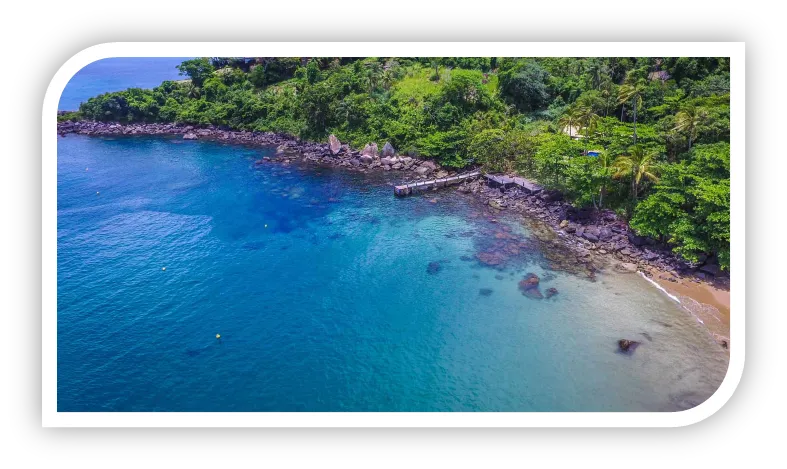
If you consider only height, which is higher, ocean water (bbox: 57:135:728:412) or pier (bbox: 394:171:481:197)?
pier (bbox: 394:171:481:197)

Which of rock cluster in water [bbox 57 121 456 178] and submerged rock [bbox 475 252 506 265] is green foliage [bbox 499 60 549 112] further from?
submerged rock [bbox 475 252 506 265]

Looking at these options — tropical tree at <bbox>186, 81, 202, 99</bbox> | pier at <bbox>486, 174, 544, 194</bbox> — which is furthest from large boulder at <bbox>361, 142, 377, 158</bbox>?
tropical tree at <bbox>186, 81, 202, 99</bbox>

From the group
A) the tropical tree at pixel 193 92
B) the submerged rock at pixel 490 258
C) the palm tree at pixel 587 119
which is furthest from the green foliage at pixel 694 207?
the tropical tree at pixel 193 92

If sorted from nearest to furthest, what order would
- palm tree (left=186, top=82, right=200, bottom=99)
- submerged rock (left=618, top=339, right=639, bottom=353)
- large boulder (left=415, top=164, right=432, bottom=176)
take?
1. submerged rock (left=618, top=339, right=639, bottom=353)
2. large boulder (left=415, top=164, right=432, bottom=176)
3. palm tree (left=186, top=82, right=200, bottom=99)

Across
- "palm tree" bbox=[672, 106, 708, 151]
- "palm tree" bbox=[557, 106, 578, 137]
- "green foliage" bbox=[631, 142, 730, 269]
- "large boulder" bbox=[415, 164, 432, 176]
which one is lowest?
"green foliage" bbox=[631, 142, 730, 269]

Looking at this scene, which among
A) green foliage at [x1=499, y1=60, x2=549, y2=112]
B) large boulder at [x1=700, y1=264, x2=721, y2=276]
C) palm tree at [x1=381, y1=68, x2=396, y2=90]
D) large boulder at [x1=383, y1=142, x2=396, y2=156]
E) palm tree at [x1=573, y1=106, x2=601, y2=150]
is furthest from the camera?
palm tree at [x1=381, y1=68, x2=396, y2=90]

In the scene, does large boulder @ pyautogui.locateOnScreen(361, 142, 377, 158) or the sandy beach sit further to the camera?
large boulder @ pyautogui.locateOnScreen(361, 142, 377, 158)

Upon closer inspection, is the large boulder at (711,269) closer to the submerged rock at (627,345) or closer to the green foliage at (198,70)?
the submerged rock at (627,345)
